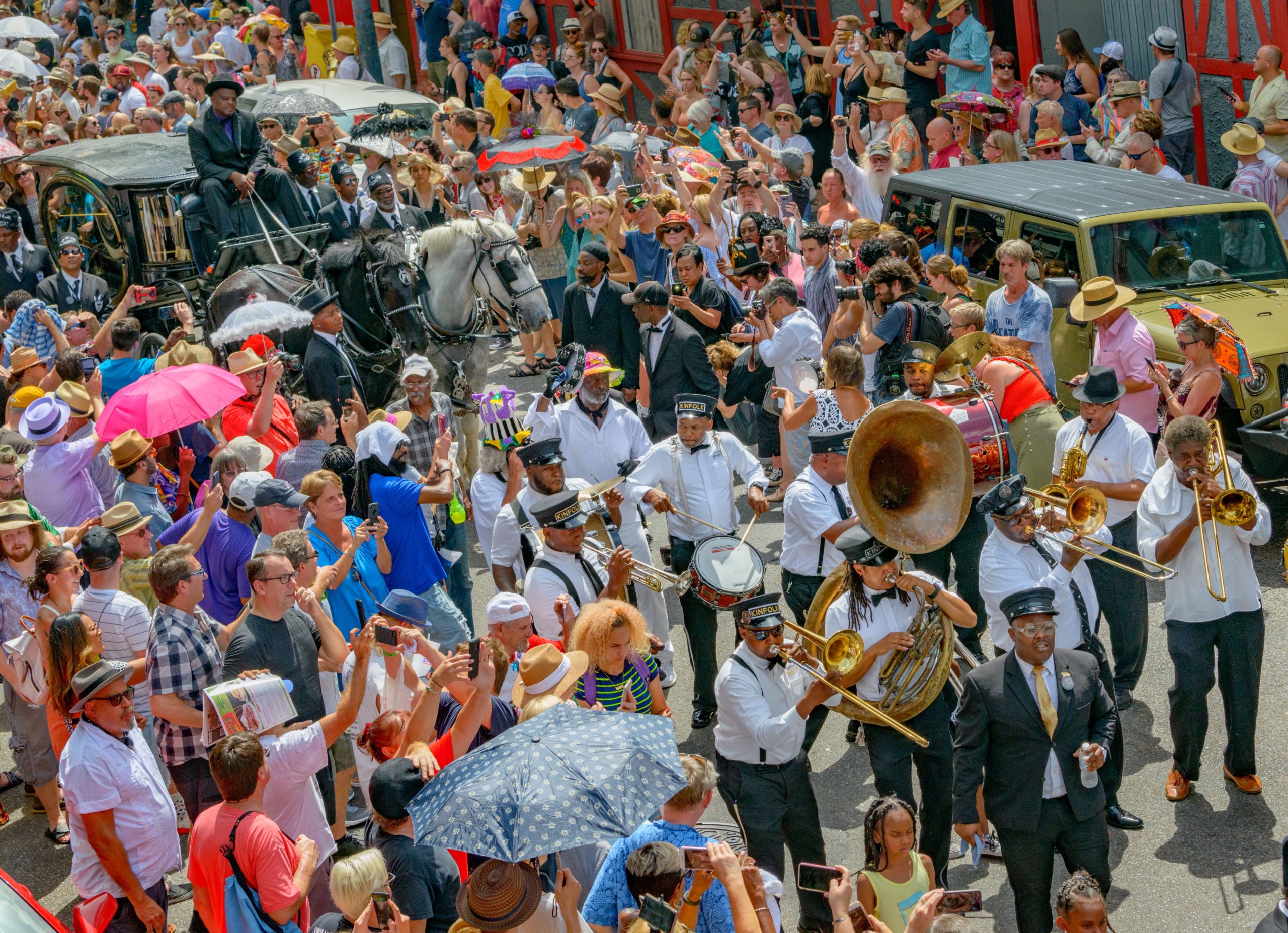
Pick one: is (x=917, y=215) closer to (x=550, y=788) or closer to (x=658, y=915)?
(x=550, y=788)

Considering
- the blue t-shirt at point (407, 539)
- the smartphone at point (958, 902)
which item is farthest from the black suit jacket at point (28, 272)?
the smartphone at point (958, 902)

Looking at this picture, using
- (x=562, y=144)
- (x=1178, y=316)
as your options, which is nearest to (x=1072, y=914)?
(x=1178, y=316)

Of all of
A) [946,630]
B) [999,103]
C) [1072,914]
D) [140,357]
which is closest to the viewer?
[1072,914]

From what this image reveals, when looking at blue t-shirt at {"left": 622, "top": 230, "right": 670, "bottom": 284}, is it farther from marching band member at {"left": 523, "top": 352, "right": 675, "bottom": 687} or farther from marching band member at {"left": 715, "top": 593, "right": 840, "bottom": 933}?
marching band member at {"left": 715, "top": 593, "right": 840, "bottom": 933}

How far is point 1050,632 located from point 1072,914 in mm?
1326

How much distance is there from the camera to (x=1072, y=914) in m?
5.23

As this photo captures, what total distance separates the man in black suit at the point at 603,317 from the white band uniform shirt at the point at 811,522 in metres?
3.19

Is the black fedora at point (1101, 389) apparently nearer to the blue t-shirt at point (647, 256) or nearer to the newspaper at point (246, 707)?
the newspaper at point (246, 707)

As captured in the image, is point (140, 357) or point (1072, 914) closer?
point (1072, 914)

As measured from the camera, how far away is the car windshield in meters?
10.8

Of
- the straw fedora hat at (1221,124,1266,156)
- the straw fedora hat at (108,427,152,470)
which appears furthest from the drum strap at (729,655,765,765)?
the straw fedora hat at (1221,124,1266,156)

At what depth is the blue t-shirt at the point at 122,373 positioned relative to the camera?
10758 millimetres

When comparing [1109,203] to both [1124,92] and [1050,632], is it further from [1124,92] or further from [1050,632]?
[1050,632]

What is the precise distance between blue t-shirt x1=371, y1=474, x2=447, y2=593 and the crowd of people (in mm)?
23
